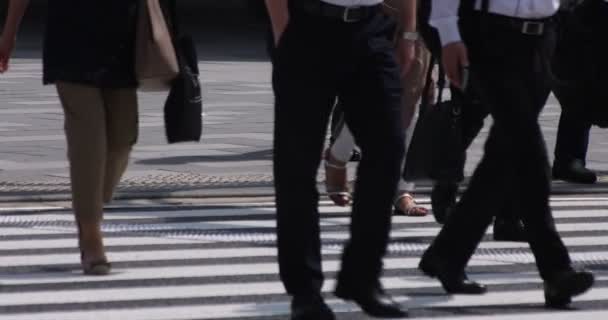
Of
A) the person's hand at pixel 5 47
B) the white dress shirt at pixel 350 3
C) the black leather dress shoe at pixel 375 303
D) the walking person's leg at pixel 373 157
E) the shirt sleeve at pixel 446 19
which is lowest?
the black leather dress shoe at pixel 375 303

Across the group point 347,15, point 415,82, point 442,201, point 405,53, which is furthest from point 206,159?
point 347,15

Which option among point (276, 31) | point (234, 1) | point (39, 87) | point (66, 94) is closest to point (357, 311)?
point (276, 31)

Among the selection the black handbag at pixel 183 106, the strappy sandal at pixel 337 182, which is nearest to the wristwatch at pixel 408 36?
the black handbag at pixel 183 106

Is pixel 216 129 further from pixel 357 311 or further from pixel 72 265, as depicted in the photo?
pixel 357 311

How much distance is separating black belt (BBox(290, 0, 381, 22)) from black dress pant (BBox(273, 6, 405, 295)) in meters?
0.02

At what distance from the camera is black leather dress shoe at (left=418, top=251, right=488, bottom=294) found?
6.64 metres

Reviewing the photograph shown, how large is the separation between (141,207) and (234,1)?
31.8 metres

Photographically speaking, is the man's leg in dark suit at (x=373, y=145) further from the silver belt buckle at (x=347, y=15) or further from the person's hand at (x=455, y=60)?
the person's hand at (x=455, y=60)

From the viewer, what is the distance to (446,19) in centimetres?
620

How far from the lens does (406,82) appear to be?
8930mm

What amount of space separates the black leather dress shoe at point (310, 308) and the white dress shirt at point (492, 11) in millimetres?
1006

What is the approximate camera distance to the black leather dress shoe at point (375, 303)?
19.8 ft

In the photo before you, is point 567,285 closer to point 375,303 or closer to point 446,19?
point 375,303

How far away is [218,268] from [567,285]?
165cm
